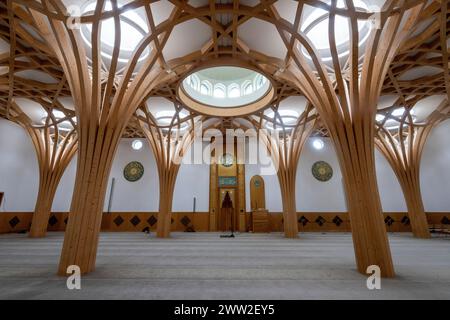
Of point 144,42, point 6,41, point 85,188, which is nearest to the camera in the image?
point 85,188

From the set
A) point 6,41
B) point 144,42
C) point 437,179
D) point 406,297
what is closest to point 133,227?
point 6,41

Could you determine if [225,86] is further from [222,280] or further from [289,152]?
[222,280]

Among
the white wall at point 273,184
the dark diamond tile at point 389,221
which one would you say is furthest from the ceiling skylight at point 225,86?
the dark diamond tile at point 389,221

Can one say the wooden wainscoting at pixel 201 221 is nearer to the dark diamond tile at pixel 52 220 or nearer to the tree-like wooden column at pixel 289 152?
the dark diamond tile at pixel 52 220

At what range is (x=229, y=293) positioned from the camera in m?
4.04

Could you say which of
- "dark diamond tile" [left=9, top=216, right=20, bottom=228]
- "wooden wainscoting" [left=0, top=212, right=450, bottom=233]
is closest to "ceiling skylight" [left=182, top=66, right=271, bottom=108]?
"wooden wainscoting" [left=0, top=212, right=450, bottom=233]

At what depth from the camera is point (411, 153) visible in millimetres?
16719

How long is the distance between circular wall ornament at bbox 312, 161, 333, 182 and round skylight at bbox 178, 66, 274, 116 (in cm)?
1217

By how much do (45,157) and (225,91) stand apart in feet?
49.3

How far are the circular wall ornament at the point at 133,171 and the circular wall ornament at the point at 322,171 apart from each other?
741 inches

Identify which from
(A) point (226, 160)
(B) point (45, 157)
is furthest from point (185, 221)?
(B) point (45, 157)

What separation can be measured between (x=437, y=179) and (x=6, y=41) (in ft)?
108

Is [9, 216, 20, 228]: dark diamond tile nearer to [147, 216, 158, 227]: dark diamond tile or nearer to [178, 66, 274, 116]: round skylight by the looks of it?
[147, 216, 158, 227]: dark diamond tile
